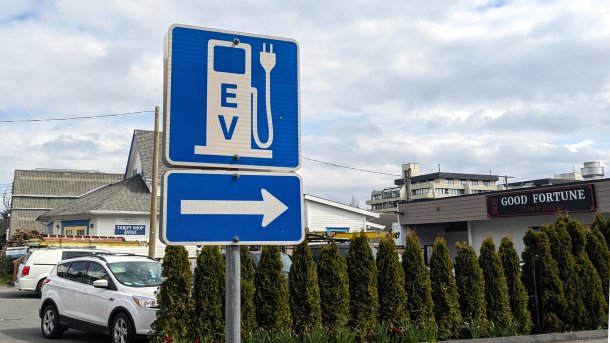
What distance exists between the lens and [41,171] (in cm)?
5838

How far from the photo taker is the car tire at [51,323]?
11.8 m

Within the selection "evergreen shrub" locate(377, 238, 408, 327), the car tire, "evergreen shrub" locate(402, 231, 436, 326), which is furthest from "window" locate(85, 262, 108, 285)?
"evergreen shrub" locate(402, 231, 436, 326)

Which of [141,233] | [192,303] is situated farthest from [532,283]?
[141,233]

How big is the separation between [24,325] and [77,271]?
130 inches

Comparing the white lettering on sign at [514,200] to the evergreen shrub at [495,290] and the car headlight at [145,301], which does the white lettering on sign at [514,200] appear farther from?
the car headlight at [145,301]

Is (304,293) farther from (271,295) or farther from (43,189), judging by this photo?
(43,189)

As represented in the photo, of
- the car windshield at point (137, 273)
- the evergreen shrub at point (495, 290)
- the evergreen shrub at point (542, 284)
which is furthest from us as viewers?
the car windshield at point (137, 273)

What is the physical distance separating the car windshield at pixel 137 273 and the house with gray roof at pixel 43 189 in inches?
1807

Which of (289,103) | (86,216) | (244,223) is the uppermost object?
(86,216)

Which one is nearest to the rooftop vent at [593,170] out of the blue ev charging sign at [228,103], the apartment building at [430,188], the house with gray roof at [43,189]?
the blue ev charging sign at [228,103]

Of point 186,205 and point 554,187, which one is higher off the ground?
point 554,187

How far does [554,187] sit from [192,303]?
2128 centimetres

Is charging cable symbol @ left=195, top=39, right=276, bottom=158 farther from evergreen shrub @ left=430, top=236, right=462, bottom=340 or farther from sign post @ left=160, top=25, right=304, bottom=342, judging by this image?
evergreen shrub @ left=430, top=236, right=462, bottom=340

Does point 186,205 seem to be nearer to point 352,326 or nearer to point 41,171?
point 352,326
